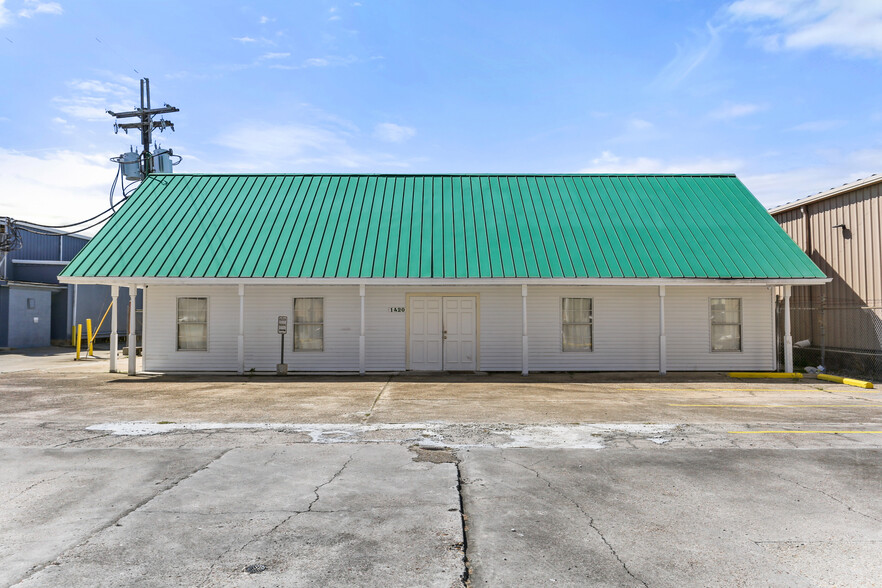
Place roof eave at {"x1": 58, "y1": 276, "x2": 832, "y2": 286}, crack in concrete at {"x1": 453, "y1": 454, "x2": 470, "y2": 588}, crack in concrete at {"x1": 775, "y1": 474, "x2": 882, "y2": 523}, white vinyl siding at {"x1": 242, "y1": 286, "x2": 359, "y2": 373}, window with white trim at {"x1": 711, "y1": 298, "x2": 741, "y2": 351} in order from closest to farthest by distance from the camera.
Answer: crack in concrete at {"x1": 453, "y1": 454, "x2": 470, "y2": 588}
crack in concrete at {"x1": 775, "y1": 474, "x2": 882, "y2": 523}
roof eave at {"x1": 58, "y1": 276, "x2": 832, "y2": 286}
white vinyl siding at {"x1": 242, "y1": 286, "x2": 359, "y2": 373}
window with white trim at {"x1": 711, "y1": 298, "x2": 741, "y2": 351}

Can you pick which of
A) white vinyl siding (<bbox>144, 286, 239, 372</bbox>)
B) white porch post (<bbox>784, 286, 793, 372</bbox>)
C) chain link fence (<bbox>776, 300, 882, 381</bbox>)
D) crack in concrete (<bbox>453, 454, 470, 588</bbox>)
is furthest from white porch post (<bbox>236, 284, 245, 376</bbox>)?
chain link fence (<bbox>776, 300, 882, 381</bbox>)

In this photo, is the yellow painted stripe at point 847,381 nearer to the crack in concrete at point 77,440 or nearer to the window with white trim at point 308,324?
the window with white trim at point 308,324

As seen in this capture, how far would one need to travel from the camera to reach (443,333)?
18094 millimetres

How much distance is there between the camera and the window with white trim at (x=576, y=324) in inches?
715

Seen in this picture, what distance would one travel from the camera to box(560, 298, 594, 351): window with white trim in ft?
59.6

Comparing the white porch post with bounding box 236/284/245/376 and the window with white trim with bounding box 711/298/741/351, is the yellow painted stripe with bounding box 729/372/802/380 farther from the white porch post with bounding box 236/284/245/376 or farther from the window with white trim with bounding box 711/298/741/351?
the white porch post with bounding box 236/284/245/376

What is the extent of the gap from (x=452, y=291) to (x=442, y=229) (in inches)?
78.8

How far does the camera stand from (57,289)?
33156mm

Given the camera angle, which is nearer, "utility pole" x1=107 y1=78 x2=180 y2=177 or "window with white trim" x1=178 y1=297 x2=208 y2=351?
"window with white trim" x1=178 y1=297 x2=208 y2=351

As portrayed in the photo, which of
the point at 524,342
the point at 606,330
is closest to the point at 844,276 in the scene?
the point at 606,330

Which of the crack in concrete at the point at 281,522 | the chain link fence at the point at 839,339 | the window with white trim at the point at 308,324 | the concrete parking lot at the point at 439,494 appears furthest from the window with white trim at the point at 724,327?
the crack in concrete at the point at 281,522

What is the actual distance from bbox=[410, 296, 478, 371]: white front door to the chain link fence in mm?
9802

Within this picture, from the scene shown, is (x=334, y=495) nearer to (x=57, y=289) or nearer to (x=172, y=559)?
(x=172, y=559)

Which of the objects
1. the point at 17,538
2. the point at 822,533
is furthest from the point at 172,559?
the point at 822,533
